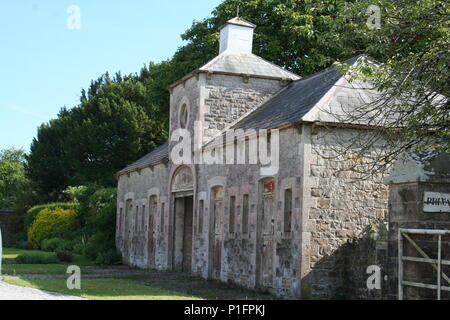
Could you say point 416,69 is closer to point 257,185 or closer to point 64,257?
point 257,185

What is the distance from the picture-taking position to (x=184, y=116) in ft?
80.0

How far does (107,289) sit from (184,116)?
9241mm

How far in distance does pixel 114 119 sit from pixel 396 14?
36.8m

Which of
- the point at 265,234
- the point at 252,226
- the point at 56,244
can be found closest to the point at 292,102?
the point at 252,226

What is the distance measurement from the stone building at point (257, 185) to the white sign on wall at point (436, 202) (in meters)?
1.86

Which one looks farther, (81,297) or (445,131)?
(81,297)

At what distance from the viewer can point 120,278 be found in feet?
69.1

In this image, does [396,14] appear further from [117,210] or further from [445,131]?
[117,210]

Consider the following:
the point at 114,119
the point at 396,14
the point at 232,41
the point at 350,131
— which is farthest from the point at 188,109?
the point at 114,119

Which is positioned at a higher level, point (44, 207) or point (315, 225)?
point (44, 207)

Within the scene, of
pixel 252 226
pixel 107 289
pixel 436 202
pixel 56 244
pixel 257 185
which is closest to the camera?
pixel 436 202

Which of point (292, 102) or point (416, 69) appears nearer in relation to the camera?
point (416, 69)

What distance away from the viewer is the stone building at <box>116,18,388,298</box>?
53.2ft

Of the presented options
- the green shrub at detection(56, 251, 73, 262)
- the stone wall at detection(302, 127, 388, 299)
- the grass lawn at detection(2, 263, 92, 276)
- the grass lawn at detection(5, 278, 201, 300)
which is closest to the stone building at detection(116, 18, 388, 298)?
the stone wall at detection(302, 127, 388, 299)
